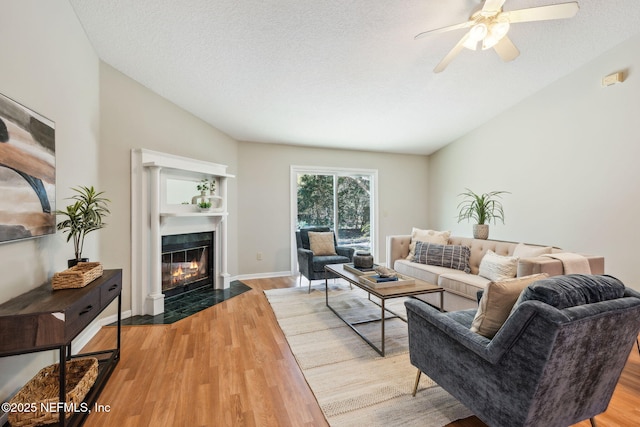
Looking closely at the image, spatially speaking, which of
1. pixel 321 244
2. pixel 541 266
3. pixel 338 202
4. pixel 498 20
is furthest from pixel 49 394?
pixel 338 202

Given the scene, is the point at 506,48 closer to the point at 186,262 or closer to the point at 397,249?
the point at 397,249

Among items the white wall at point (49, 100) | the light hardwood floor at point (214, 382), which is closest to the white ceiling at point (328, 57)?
the white wall at point (49, 100)

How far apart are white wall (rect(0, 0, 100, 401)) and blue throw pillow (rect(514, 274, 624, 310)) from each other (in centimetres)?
271

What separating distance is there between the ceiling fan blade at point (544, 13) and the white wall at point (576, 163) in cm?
203

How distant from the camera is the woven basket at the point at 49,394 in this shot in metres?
1.42

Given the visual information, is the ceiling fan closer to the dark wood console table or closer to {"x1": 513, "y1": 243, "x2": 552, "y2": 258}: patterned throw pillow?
{"x1": 513, "y1": 243, "x2": 552, "y2": 258}: patterned throw pillow

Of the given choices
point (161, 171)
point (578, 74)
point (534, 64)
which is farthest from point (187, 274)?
point (578, 74)

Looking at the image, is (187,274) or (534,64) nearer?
(534,64)

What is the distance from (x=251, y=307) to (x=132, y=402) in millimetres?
1740

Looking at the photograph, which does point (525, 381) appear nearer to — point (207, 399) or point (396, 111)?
point (207, 399)

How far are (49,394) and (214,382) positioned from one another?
0.91 meters

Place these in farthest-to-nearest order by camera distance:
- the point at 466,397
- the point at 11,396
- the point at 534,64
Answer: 1. the point at 534,64
2. the point at 11,396
3. the point at 466,397

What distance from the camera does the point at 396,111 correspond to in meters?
4.04

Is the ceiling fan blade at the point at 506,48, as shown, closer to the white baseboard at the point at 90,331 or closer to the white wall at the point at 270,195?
the white wall at the point at 270,195
